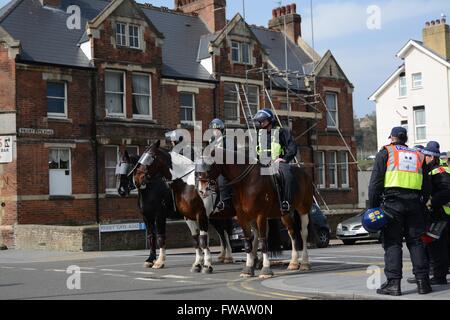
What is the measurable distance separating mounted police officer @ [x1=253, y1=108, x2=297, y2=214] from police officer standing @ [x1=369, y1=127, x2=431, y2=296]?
352 centimetres

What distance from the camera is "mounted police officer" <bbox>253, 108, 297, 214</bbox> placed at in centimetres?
1307

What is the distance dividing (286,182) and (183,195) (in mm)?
2277

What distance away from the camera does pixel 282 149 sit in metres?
13.4

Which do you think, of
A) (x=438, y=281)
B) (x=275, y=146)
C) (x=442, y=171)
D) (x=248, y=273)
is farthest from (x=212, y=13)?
(x=438, y=281)

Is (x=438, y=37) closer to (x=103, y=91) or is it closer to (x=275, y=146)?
(x=103, y=91)


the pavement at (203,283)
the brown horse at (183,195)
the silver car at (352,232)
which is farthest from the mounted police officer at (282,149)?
the silver car at (352,232)

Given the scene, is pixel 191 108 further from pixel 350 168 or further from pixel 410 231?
pixel 410 231

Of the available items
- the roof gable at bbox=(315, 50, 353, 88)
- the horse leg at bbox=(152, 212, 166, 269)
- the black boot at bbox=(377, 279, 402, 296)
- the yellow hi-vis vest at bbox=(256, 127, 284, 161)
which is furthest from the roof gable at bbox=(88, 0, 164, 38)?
the black boot at bbox=(377, 279, 402, 296)

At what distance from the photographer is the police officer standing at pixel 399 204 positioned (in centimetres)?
952

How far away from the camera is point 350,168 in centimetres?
4253

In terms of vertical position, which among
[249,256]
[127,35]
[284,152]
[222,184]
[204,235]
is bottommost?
[249,256]

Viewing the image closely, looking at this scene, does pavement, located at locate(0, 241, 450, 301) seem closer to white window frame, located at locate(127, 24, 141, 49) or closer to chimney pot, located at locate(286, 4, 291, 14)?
white window frame, located at locate(127, 24, 141, 49)

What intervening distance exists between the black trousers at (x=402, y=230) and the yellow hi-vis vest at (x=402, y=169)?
0.45 ft
